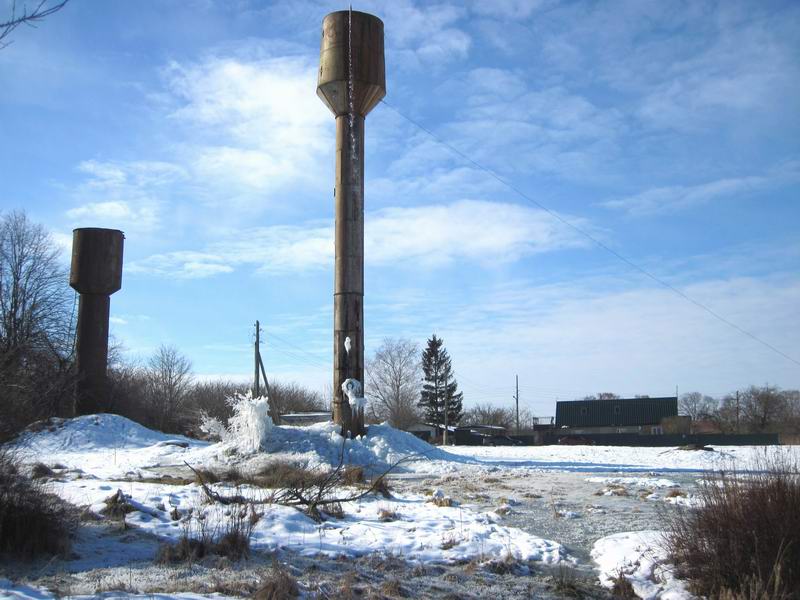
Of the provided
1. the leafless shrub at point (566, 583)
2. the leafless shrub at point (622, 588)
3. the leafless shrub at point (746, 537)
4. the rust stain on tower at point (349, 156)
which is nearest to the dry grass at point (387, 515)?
the leafless shrub at point (566, 583)

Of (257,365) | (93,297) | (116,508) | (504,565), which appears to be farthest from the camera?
(257,365)

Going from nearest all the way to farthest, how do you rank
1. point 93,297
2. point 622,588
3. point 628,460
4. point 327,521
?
point 622,588 < point 327,521 < point 628,460 < point 93,297

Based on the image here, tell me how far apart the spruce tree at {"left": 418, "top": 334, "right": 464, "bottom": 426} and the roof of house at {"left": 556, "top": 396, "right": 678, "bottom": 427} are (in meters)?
9.78

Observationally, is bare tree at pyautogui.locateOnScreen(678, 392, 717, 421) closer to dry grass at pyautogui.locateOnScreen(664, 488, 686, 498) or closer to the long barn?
the long barn

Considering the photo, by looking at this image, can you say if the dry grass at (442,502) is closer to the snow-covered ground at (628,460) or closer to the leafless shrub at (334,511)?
the leafless shrub at (334,511)

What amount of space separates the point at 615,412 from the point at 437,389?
16367 millimetres

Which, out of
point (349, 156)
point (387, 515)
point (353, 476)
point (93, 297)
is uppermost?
point (349, 156)

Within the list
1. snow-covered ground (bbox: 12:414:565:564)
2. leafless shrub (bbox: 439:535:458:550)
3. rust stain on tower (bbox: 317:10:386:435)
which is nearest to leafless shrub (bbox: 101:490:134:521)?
snow-covered ground (bbox: 12:414:565:564)

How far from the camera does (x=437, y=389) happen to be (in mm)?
68188

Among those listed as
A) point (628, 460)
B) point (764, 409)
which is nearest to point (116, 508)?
point (628, 460)

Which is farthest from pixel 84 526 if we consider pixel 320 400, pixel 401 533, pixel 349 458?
pixel 320 400

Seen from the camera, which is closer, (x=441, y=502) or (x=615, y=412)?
(x=441, y=502)

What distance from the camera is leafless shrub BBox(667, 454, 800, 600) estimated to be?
6469mm

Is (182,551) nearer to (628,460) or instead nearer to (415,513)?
(415,513)
